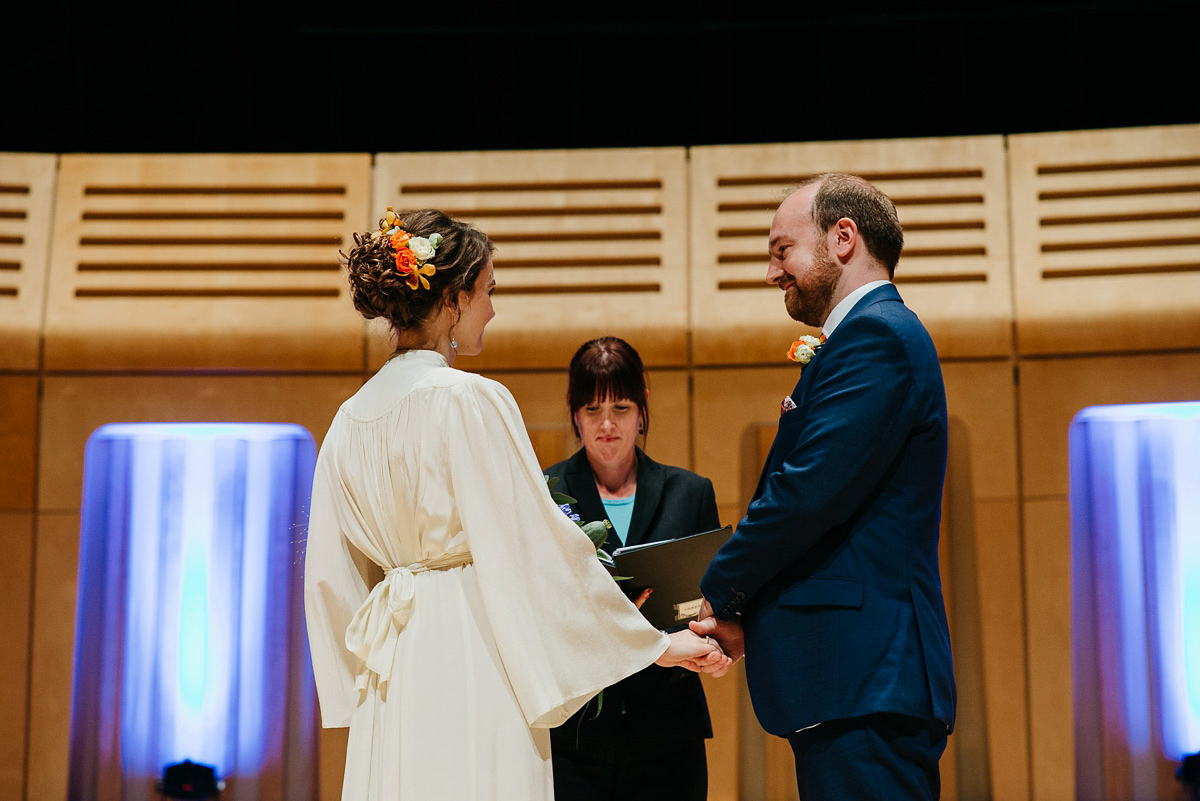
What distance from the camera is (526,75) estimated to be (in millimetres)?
4785

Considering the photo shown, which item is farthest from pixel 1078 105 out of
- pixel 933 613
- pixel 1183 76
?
pixel 933 613

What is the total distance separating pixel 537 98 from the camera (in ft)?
15.6

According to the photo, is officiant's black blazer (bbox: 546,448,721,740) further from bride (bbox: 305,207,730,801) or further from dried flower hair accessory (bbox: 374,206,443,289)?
dried flower hair accessory (bbox: 374,206,443,289)

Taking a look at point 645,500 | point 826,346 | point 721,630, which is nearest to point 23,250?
point 645,500

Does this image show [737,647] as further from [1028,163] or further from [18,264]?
[18,264]

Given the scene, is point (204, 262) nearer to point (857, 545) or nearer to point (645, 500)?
point (645, 500)

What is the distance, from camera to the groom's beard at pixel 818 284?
192 centimetres

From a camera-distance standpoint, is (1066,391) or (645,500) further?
(1066,391)

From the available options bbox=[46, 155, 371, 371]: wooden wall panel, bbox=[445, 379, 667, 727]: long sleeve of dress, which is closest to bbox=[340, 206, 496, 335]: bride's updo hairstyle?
bbox=[445, 379, 667, 727]: long sleeve of dress

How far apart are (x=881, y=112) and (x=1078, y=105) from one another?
2.80 feet

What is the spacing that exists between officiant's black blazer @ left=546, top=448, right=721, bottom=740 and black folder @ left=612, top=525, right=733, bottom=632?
16 centimetres

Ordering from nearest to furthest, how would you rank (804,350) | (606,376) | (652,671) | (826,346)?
(826,346) < (804,350) < (652,671) < (606,376)

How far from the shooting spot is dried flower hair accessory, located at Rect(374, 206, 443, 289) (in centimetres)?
175

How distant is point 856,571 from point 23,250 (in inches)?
156
